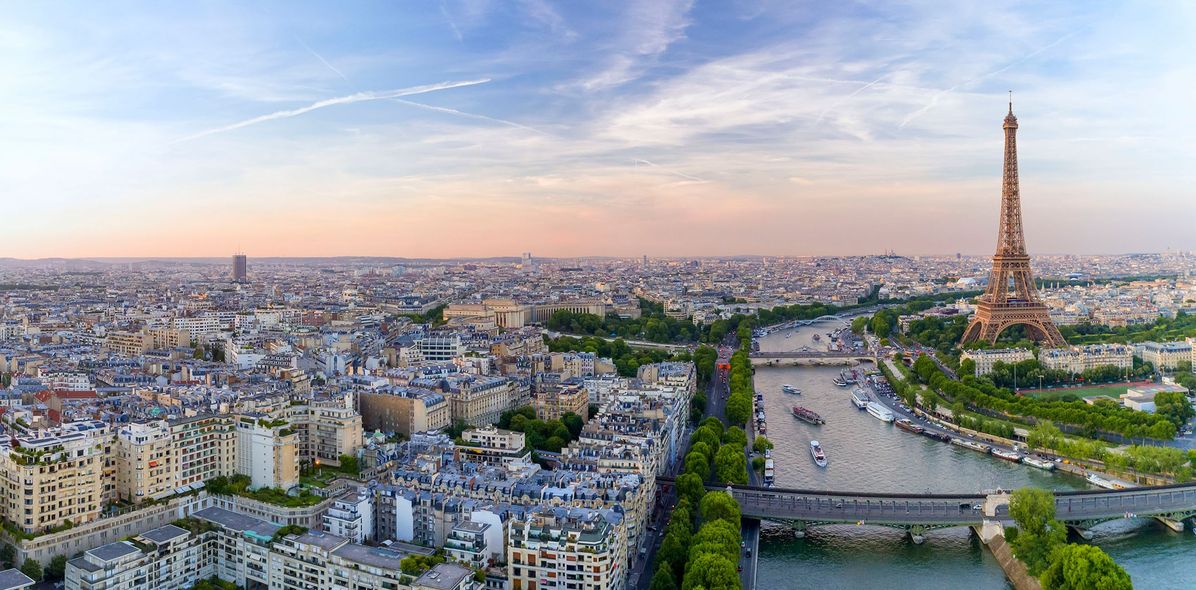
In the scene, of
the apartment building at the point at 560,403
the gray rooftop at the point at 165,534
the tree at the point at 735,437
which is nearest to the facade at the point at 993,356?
the tree at the point at 735,437

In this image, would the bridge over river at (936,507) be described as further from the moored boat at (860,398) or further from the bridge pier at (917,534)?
the moored boat at (860,398)

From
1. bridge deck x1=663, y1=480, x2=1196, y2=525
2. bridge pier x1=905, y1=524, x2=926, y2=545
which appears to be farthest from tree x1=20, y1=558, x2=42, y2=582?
bridge pier x1=905, y1=524, x2=926, y2=545

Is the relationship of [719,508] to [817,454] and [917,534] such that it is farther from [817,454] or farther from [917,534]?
[817,454]

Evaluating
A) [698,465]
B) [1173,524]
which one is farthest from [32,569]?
[1173,524]

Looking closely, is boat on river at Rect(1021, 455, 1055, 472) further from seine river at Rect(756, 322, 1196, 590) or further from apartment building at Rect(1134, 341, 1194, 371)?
apartment building at Rect(1134, 341, 1194, 371)

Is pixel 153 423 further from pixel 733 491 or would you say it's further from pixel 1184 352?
pixel 1184 352

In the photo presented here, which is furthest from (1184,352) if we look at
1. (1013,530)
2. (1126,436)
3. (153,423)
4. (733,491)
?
(153,423)

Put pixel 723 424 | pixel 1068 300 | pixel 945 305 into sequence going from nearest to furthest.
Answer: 1. pixel 723 424
2. pixel 1068 300
3. pixel 945 305
